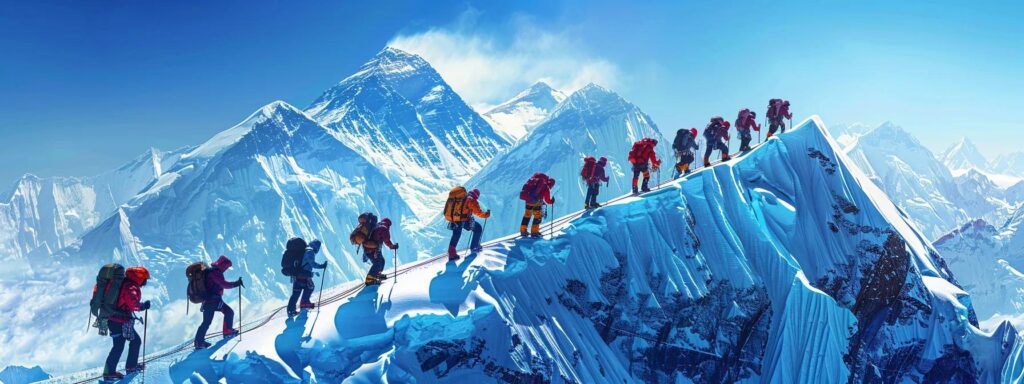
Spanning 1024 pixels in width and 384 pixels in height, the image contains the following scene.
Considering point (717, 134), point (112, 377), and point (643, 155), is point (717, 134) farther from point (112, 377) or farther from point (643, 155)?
point (112, 377)

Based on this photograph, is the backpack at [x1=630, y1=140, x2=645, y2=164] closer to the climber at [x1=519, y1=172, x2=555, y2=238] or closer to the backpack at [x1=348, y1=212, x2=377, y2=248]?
the climber at [x1=519, y1=172, x2=555, y2=238]

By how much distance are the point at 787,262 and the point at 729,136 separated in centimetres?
1099

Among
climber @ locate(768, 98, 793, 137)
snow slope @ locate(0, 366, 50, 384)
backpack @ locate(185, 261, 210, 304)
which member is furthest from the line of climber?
snow slope @ locate(0, 366, 50, 384)

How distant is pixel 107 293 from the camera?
2525cm

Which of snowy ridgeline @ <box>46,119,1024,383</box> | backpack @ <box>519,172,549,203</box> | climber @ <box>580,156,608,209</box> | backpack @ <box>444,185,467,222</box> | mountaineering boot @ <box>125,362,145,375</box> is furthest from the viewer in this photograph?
climber @ <box>580,156,608,209</box>

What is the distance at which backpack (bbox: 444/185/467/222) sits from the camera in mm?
33344

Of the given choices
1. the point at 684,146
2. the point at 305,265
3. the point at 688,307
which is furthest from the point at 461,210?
the point at 684,146

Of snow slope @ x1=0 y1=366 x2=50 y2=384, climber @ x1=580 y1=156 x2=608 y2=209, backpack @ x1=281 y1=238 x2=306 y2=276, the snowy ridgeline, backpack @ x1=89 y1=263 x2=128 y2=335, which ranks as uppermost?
backpack @ x1=89 y1=263 x2=128 y2=335

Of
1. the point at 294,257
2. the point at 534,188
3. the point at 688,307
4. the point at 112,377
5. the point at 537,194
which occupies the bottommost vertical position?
the point at 688,307

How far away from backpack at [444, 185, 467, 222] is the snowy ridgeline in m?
2.59

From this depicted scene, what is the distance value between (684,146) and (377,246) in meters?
24.1

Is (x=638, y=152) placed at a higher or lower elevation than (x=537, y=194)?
higher

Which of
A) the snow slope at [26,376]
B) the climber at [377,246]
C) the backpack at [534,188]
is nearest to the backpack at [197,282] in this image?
the climber at [377,246]

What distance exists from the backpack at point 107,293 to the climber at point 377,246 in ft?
32.6
